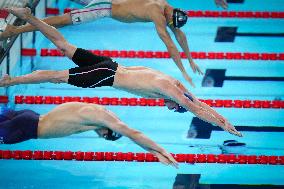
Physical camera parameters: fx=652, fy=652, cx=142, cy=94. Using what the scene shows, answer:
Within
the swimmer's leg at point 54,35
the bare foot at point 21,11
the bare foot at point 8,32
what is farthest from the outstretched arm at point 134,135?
the bare foot at point 8,32

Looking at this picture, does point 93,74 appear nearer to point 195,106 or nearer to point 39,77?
point 39,77

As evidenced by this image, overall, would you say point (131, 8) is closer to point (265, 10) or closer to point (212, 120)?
point (212, 120)

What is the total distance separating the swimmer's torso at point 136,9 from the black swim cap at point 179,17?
10.2 inches

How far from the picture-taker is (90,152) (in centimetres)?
602

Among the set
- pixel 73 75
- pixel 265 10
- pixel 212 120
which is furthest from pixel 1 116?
pixel 265 10

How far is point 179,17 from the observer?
21.0 feet

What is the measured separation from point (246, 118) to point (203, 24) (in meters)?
2.47

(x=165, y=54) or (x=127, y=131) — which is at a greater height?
(x=165, y=54)

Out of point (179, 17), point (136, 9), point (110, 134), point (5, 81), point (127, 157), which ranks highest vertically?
point (136, 9)

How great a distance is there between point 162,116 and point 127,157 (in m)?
1.10

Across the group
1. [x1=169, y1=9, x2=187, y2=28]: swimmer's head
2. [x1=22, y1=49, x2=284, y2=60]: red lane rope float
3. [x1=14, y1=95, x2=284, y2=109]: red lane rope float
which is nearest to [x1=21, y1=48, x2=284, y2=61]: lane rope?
[x1=22, y1=49, x2=284, y2=60]: red lane rope float

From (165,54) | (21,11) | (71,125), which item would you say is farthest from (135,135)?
(165,54)

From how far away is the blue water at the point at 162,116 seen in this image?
590 centimetres

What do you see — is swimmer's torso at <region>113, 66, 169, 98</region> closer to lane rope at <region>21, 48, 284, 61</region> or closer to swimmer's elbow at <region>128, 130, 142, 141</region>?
swimmer's elbow at <region>128, 130, 142, 141</region>
